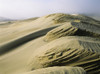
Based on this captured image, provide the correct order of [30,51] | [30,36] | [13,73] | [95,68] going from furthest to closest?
[30,36]
[30,51]
[13,73]
[95,68]

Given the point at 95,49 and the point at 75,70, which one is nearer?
the point at 75,70

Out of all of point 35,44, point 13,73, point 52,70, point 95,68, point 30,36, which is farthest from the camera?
point 30,36

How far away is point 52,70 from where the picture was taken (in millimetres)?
1063

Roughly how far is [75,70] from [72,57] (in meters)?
0.23

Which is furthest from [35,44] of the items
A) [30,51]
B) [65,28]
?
[65,28]

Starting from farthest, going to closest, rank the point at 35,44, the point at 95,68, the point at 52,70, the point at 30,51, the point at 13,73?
the point at 35,44
the point at 30,51
the point at 13,73
the point at 95,68
the point at 52,70

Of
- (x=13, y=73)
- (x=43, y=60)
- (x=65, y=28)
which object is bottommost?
(x=13, y=73)

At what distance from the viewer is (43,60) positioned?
1.37m

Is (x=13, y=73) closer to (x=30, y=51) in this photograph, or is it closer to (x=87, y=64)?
(x=30, y=51)

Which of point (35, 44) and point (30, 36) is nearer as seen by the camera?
point (35, 44)

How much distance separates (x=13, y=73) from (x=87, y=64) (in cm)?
69

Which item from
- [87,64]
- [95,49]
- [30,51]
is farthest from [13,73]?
[95,49]

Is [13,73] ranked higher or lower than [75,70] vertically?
lower

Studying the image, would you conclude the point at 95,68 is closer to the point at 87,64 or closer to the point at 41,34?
the point at 87,64
